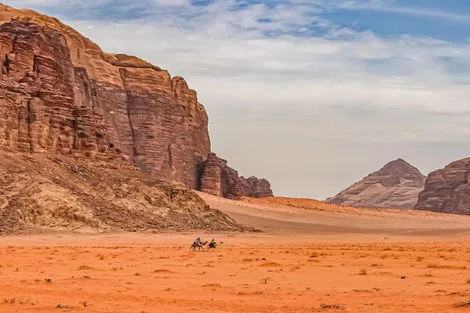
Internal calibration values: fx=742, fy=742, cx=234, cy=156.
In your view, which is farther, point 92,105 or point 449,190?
point 449,190

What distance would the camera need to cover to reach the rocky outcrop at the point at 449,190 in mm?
180875

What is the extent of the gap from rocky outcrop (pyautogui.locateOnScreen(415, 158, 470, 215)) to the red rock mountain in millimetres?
58429

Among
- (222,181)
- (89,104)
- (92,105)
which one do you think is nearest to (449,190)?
(222,181)

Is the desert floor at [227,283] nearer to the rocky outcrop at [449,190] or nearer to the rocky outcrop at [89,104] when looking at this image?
the rocky outcrop at [89,104]

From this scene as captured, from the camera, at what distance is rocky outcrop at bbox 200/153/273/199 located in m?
129

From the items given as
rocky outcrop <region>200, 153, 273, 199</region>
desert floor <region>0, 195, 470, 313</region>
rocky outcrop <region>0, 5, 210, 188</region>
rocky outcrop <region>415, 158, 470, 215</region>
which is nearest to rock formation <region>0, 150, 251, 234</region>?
rocky outcrop <region>0, 5, 210, 188</region>

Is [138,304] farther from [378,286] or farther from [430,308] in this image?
[378,286]

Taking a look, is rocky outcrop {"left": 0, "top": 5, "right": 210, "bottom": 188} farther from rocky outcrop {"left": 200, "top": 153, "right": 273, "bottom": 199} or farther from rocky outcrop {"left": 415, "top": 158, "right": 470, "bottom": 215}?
rocky outcrop {"left": 415, "top": 158, "right": 470, "bottom": 215}

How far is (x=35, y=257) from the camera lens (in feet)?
118

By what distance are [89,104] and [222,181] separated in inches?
1259

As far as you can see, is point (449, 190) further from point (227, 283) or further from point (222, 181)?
point (227, 283)

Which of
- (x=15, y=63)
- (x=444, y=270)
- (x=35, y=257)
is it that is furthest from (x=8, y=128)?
(x=444, y=270)

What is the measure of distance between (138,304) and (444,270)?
52.3 feet

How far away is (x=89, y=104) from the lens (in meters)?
112
